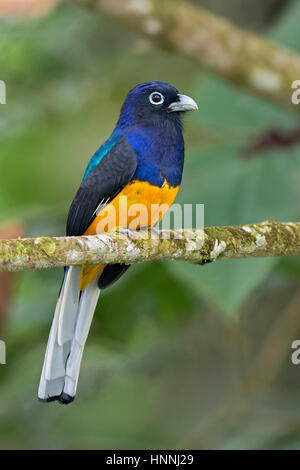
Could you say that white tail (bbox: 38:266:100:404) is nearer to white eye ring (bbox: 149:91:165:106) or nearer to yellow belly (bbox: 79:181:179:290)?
yellow belly (bbox: 79:181:179:290)

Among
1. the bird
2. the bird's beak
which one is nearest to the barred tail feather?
the bird

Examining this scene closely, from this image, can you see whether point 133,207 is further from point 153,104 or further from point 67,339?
point 67,339

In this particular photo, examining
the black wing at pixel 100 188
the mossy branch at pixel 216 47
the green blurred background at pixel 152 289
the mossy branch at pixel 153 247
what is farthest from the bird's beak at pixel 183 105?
the mossy branch at pixel 216 47

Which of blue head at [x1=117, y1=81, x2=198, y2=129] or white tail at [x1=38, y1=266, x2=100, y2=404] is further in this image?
blue head at [x1=117, y1=81, x2=198, y2=129]

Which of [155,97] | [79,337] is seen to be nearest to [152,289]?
[79,337]

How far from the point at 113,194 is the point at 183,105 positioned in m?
0.63

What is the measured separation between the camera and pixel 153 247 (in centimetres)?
306

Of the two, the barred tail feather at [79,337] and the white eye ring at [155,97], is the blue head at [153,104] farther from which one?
the barred tail feather at [79,337]

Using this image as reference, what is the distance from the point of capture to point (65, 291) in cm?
362

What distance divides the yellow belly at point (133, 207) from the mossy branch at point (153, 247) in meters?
0.39

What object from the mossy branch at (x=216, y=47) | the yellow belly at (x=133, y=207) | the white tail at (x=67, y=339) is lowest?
the white tail at (x=67, y=339)

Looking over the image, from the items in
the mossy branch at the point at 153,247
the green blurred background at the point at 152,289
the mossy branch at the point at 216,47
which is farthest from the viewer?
the green blurred background at the point at 152,289

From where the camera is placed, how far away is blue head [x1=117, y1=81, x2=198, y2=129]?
3.78m

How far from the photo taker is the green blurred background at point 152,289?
15.6 ft
